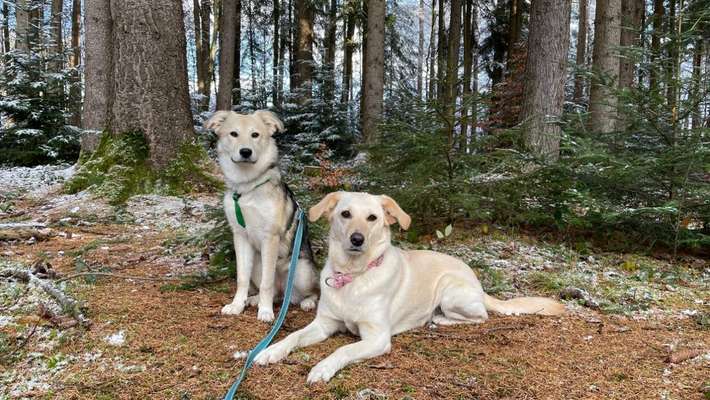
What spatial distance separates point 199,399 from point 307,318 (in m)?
1.46

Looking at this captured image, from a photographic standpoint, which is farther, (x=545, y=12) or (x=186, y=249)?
(x=545, y=12)

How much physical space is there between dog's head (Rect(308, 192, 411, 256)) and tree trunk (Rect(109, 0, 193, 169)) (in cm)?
533

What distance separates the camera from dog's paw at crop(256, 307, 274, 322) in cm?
365

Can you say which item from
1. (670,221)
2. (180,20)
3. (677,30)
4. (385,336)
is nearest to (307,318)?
(385,336)

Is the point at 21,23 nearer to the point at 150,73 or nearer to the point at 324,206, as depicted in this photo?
the point at 150,73

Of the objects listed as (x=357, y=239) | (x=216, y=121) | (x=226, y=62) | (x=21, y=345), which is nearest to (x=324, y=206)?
(x=357, y=239)

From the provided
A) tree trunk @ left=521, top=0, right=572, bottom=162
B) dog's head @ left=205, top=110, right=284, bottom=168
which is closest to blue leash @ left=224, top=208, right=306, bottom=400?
dog's head @ left=205, top=110, right=284, bottom=168

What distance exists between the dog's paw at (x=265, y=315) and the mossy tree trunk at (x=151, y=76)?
16.5 feet

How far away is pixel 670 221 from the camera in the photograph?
5953mm

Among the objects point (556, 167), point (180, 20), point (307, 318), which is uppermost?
point (180, 20)

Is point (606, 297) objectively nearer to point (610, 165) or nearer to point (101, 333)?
point (610, 165)

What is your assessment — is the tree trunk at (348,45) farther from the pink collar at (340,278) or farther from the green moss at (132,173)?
the pink collar at (340,278)

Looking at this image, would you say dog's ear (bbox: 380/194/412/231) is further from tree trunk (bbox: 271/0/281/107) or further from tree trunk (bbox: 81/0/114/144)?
tree trunk (bbox: 271/0/281/107)

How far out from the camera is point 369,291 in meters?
3.26
